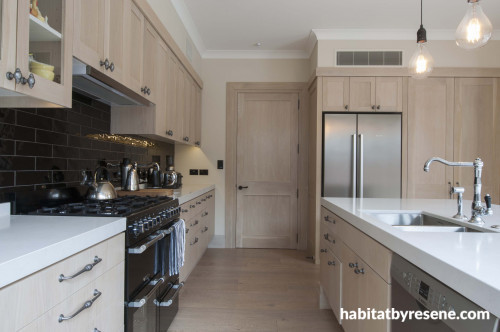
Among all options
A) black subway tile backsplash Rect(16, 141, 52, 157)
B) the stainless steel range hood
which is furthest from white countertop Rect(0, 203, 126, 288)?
the stainless steel range hood

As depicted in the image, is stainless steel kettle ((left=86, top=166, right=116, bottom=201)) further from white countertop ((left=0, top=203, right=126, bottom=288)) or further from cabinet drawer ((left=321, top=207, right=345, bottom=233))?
cabinet drawer ((left=321, top=207, right=345, bottom=233))

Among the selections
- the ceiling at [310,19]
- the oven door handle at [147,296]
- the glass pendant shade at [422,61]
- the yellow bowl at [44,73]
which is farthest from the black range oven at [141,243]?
the ceiling at [310,19]

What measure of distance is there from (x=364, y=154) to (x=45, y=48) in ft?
10.6

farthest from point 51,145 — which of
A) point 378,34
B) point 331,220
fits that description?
point 378,34

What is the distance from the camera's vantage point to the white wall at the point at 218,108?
429 centimetres

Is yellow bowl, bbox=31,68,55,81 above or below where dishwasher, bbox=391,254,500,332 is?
above

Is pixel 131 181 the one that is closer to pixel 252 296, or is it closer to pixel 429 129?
pixel 252 296

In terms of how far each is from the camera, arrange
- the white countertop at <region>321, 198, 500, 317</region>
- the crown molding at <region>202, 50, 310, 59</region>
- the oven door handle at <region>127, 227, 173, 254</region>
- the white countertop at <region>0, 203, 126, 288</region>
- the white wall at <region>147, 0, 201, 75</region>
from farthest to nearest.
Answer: the crown molding at <region>202, 50, 310, 59</region> → the white wall at <region>147, 0, 201, 75</region> → the oven door handle at <region>127, 227, 173, 254</region> → the white countertop at <region>0, 203, 126, 288</region> → the white countertop at <region>321, 198, 500, 317</region>

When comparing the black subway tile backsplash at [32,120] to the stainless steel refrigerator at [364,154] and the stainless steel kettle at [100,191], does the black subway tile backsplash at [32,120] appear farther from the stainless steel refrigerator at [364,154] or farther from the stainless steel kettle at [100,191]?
the stainless steel refrigerator at [364,154]

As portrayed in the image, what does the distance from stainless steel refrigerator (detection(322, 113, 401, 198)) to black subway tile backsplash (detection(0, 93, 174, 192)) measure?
2.35 metres

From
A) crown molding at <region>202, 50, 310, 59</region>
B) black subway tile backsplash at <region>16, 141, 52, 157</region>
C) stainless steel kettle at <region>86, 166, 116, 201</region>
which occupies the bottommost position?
stainless steel kettle at <region>86, 166, 116, 201</region>

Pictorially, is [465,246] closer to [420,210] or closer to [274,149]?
[420,210]

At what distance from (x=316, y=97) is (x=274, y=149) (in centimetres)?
98

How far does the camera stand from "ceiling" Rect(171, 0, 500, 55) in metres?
3.07
